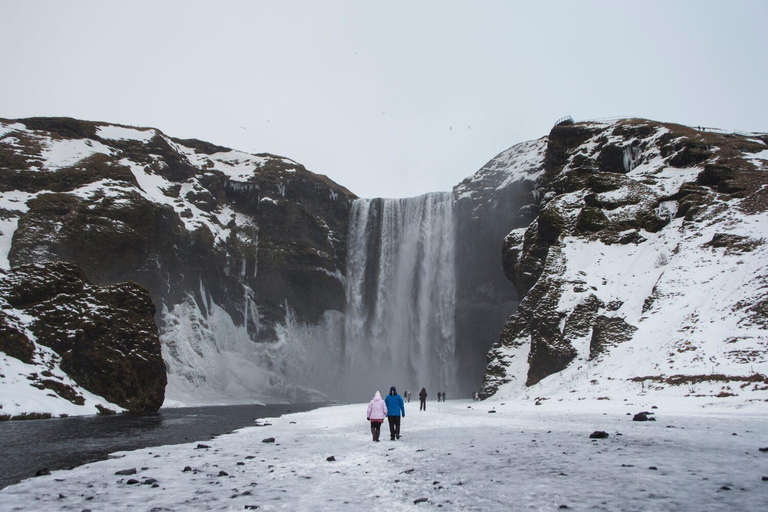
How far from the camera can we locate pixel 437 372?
63.7 metres

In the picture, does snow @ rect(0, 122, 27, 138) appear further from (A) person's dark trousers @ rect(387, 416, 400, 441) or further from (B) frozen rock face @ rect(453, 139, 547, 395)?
(A) person's dark trousers @ rect(387, 416, 400, 441)

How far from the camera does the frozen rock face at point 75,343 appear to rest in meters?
27.0

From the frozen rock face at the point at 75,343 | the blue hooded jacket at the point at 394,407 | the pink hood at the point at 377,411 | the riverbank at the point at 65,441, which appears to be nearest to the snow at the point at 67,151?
the frozen rock face at the point at 75,343

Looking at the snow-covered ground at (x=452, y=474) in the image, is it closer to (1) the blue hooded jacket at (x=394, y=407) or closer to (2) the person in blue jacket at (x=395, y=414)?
(2) the person in blue jacket at (x=395, y=414)

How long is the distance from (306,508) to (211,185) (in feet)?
243

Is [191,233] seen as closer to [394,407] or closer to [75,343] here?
[75,343]

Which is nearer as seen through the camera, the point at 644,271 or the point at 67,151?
the point at 644,271

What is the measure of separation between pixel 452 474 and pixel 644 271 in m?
32.3

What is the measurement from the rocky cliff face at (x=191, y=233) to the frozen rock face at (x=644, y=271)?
108 ft

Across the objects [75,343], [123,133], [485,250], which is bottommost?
[75,343]

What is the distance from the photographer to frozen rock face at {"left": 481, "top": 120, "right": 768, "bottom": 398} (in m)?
24.2

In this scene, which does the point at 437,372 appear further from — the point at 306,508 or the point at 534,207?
the point at 306,508

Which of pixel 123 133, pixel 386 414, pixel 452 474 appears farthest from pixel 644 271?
pixel 123 133

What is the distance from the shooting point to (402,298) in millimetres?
69000
